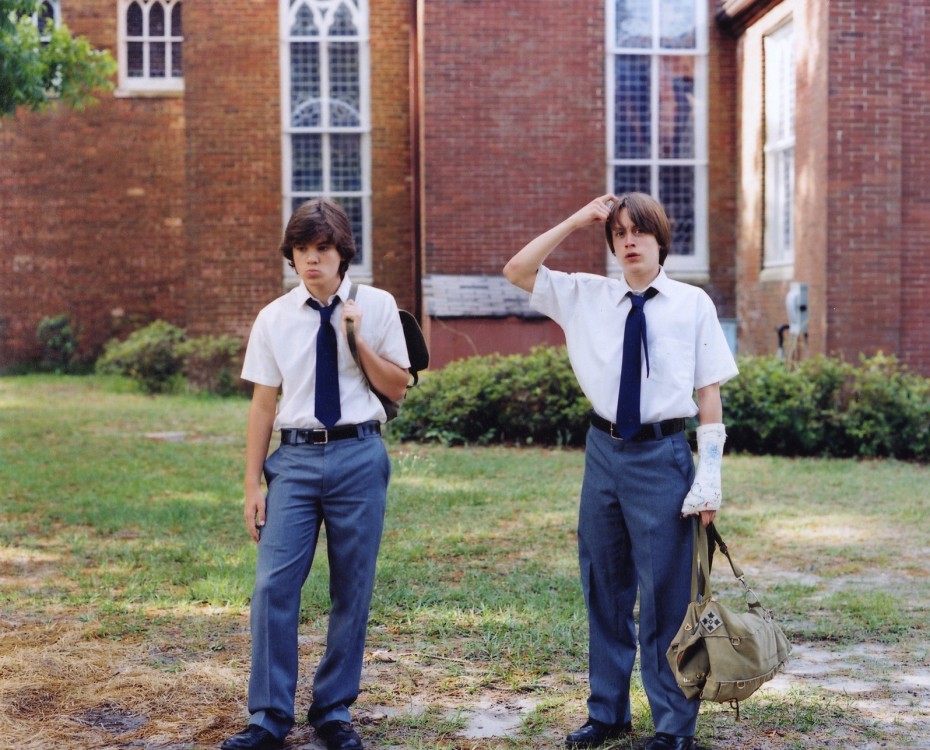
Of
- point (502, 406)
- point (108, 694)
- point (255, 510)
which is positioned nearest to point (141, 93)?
point (502, 406)

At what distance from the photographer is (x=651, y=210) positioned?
12.1 feet

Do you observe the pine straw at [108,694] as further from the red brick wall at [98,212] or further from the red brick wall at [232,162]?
the red brick wall at [98,212]

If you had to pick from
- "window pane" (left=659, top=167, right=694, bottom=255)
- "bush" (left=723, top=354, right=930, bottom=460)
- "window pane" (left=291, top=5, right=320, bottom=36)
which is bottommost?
"bush" (left=723, top=354, right=930, bottom=460)

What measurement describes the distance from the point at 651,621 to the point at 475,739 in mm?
733

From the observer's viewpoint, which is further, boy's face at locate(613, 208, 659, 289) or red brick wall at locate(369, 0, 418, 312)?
red brick wall at locate(369, 0, 418, 312)

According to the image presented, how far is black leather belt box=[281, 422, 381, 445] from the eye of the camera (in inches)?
148

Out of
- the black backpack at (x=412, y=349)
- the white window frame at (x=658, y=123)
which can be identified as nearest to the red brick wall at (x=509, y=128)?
the white window frame at (x=658, y=123)

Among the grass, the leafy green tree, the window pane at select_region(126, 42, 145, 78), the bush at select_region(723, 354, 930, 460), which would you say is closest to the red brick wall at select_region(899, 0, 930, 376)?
Result: the bush at select_region(723, 354, 930, 460)

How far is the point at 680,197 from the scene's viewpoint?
50.8ft

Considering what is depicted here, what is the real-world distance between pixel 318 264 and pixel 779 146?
11267 mm

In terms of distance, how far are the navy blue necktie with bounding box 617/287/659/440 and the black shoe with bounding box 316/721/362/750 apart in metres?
1.28

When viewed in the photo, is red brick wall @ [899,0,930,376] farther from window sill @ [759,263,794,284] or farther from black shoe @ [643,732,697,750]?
black shoe @ [643,732,697,750]

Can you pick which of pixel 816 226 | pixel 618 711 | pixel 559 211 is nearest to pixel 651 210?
pixel 618 711

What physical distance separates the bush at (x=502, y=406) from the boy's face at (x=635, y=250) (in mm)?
7362
